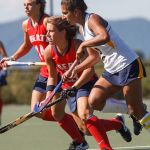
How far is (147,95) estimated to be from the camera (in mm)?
17516

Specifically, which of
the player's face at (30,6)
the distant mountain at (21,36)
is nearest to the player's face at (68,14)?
the player's face at (30,6)

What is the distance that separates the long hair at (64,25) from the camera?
23.0 feet

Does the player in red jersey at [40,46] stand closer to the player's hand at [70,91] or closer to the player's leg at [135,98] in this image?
the player's hand at [70,91]

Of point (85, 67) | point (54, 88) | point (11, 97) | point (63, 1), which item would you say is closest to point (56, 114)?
point (54, 88)

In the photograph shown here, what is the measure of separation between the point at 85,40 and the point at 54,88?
0.81 m

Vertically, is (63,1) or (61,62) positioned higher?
(63,1)

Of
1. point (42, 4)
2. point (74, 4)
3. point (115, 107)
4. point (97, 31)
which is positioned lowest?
point (115, 107)

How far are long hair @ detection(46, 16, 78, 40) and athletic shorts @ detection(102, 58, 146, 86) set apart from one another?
0.64 metres

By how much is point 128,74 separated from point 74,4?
74cm

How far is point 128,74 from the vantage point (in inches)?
262

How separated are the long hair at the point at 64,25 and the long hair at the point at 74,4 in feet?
1.18

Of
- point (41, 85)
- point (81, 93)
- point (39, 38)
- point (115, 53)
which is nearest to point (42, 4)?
point (39, 38)

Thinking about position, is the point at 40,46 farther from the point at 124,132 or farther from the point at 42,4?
the point at 124,132

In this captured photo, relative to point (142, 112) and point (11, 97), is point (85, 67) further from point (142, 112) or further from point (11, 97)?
point (11, 97)
